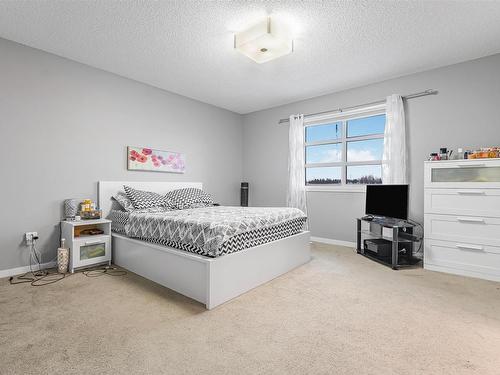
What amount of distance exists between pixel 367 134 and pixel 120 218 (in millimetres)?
3904

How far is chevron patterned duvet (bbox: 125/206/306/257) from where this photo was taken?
2211 millimetres

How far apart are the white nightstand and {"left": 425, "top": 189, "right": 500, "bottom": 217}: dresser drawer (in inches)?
156

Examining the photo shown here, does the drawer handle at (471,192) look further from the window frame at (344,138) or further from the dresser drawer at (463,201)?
the window frame at (344,138)

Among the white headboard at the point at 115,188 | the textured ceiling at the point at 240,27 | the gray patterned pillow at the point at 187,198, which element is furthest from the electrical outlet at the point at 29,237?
the textured ceiling at the point at 240,27

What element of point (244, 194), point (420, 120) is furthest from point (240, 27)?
point (244, 194)

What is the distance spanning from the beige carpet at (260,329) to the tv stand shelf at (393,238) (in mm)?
529

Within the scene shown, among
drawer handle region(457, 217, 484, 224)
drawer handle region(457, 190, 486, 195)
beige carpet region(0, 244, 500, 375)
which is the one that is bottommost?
beige carpet region(0, 244, 500, 375)

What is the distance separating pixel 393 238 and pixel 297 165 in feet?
6.91

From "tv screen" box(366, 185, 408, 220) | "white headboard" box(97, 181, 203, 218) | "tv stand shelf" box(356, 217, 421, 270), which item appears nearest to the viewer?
"tv stand shelf" box(356, 217, 421, 270)

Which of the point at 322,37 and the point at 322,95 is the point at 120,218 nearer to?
the point at 322,37

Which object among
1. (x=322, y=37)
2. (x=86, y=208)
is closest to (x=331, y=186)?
(x=322, y=37)

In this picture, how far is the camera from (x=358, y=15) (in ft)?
7.86

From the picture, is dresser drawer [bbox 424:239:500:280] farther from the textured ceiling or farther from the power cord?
the power cord

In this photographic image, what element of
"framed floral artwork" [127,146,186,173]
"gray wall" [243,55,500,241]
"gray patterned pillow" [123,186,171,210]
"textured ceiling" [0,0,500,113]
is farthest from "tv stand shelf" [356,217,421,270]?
"framed floral artwork" [127,146,186,173]
